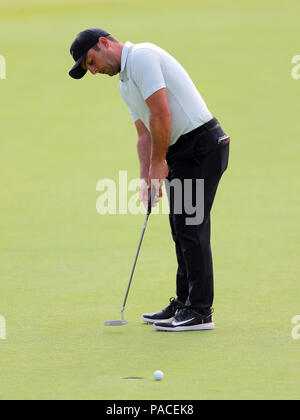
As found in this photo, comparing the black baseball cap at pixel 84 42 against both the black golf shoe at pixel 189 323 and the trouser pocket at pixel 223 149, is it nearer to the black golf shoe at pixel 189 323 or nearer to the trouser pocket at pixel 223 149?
the trouser pocket at pixel 223 149

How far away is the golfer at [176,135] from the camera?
465 centimetres

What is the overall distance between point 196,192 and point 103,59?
853 millimetres

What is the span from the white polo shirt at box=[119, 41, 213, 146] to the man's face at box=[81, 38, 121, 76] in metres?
0.06

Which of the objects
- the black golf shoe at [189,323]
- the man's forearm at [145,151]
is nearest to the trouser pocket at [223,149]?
the man's forearm at [145,151]

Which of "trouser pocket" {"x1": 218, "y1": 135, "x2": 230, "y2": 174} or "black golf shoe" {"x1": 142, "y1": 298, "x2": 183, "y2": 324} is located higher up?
"trouser pocket" {"x1": 218, "y1": 135, "x2": 230, "y2": 174}

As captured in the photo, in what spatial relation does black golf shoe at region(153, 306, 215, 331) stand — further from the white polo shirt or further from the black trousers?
the white polo shirt

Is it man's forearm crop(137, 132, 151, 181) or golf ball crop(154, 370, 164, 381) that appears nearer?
golf ball crop(154, 370, 164, 381)

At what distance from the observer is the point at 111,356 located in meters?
4.39

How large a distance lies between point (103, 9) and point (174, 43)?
3.99 m

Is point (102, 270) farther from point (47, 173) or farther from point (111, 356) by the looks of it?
point (47, 173)

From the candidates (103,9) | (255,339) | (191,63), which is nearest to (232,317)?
(255,339)

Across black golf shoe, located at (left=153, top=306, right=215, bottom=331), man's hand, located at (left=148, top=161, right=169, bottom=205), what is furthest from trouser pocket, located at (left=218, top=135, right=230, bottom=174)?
black golf shoe, located at (left=153, top=306, right=215, bottom=331)

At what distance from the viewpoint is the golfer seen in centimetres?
465

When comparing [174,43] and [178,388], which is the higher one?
[174,43]
